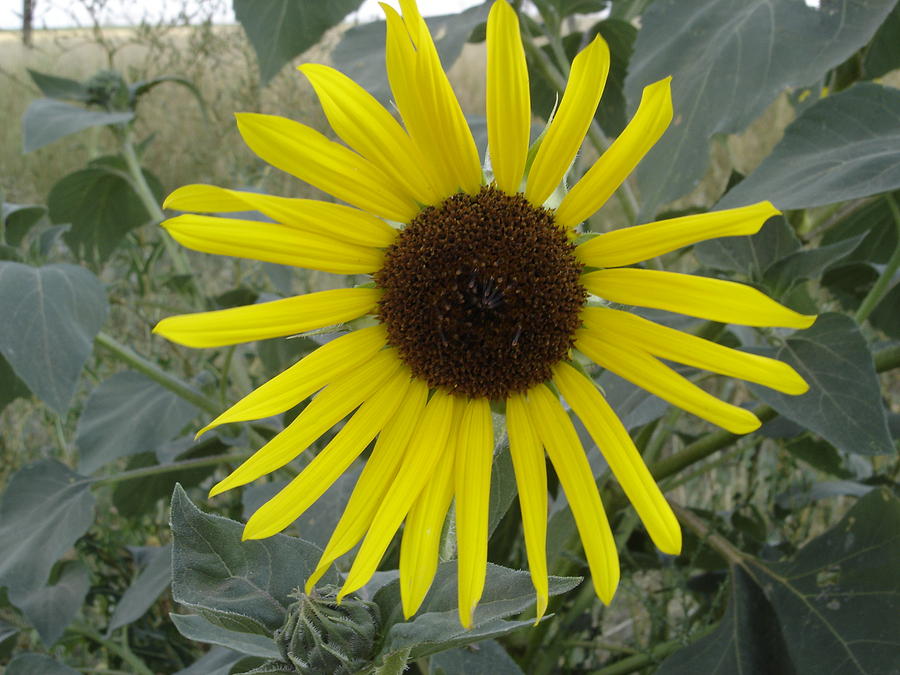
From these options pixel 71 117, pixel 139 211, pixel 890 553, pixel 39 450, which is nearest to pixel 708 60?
pixel 890 553

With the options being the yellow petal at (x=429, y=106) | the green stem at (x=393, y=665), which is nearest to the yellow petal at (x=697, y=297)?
the yellow petal at (x=429, y=106)

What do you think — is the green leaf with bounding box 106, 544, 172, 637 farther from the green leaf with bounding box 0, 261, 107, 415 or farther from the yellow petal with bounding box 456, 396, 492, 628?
the yellow petal with bounding box 456, 396, 492, 628

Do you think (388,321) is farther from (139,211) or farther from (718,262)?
(139,211)

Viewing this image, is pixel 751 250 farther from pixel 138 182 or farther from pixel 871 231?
pixel 138 182

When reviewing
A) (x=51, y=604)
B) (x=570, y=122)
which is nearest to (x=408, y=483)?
(x=570, y=122)

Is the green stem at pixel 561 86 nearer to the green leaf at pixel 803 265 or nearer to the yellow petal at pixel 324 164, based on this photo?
the green leaf at pixel 803 265

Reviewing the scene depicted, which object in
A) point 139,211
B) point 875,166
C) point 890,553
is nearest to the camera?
point 875,166
